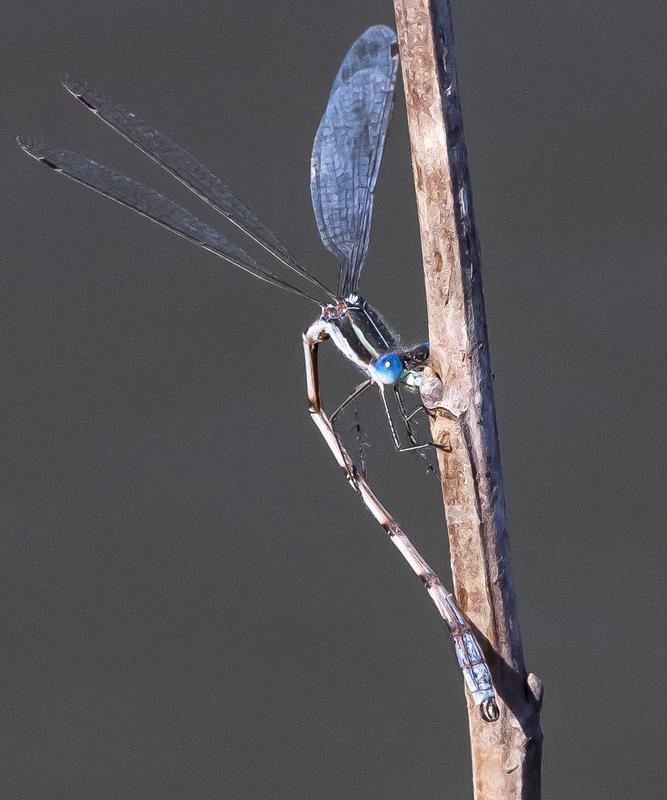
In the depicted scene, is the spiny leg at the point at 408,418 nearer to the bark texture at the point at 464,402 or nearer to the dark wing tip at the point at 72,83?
the bark texture at the point at 464,402

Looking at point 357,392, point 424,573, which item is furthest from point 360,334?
point 424,573

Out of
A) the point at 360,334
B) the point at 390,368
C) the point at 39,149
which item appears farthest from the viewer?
the point at 39,149

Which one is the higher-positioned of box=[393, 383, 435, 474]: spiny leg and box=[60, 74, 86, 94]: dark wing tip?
box=[60, 74, 86, 94]: dark wing tip

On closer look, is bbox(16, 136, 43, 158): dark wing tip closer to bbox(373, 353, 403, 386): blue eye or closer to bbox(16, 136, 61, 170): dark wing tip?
bbox(16, 136, 61, 170): dark wing tip

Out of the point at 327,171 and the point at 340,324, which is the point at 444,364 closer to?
the point at 340,324

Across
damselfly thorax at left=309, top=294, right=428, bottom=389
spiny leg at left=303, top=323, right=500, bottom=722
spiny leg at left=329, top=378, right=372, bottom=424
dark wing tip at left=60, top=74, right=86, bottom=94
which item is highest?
dark wing tip at left=60, top=74, right=86, bottom=94

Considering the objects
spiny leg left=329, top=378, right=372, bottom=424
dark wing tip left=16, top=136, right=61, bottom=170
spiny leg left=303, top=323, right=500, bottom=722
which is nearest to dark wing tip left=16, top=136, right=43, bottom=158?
dark wing tip left=16, top=136, right=61, bottom=170

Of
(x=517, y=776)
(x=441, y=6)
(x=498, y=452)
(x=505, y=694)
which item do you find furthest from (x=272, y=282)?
(x=517, y=776)

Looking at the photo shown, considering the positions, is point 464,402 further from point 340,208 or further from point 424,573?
point 340,208
